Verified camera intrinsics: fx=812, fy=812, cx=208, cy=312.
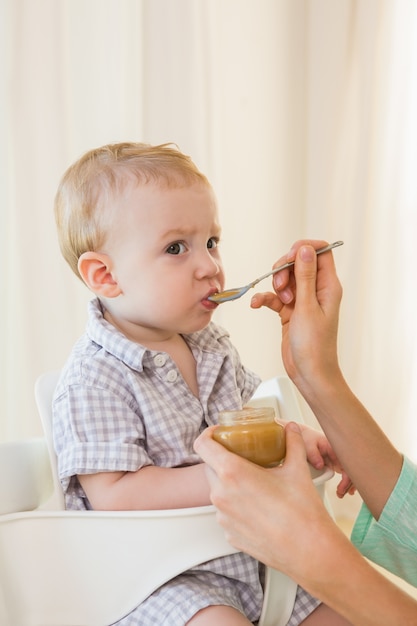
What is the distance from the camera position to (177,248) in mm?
1317

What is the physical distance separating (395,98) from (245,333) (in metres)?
0.97

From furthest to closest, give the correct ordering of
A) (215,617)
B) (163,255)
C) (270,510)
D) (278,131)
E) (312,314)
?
(278,131)
(163,255)
(312,314)
(215,617)
(270,510)

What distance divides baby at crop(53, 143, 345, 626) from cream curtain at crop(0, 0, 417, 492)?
870 mm

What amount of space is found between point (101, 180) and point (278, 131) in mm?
1668

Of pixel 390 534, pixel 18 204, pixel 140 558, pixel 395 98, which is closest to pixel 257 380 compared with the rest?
pixel 390 534

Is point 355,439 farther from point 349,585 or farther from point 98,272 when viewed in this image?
point 98,272

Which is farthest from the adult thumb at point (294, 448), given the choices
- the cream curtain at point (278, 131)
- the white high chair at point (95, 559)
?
the cream curtain at point (278, 131)

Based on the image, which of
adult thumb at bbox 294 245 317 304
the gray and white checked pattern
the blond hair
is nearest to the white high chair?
the gray and white checked pattern

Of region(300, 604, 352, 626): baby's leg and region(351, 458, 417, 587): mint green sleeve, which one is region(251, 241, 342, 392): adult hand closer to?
region(351, 458, 417, 587): mint green sleeve

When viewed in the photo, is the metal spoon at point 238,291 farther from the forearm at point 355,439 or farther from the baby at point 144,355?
the forearm at point 355,439

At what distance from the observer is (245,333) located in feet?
9.18

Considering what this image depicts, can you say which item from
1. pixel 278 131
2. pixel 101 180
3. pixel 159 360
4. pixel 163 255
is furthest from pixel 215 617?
pixel 278 131

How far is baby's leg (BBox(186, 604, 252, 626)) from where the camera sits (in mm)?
1057

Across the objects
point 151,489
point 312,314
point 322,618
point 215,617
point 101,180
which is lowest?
point 322,618
